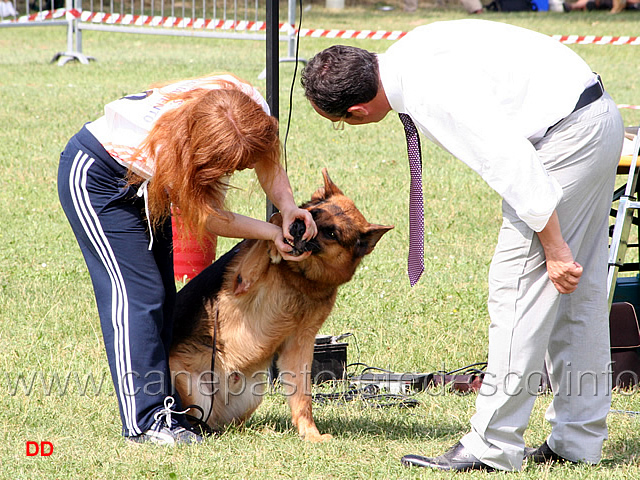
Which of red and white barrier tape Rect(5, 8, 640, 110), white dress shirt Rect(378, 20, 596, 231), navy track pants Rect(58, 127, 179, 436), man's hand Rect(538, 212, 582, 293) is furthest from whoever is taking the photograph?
red and white barrier tape Rect(5, 8, 640, 110)

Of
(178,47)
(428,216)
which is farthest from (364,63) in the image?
(178,47)

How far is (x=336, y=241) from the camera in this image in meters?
3.55

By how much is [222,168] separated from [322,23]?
61.3 feet

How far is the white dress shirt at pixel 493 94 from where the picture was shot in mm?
2746

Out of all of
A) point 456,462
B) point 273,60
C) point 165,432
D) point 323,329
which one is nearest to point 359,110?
point 273,60

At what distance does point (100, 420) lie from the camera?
3.77 meters

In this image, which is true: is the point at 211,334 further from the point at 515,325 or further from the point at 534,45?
the point at 534,45

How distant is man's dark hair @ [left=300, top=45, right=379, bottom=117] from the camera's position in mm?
2930

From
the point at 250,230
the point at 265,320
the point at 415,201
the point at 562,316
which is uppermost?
the point at 415,201

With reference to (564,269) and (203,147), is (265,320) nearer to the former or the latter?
(203,147)

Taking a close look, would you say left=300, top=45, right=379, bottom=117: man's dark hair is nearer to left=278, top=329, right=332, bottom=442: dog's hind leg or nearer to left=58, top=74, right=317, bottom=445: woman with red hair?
left=58, top=74, right=317, bottom=445: woman with red hair

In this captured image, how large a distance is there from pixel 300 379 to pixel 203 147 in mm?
1273

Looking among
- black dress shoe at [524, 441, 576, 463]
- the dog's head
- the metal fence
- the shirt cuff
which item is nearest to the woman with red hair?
the dog's head

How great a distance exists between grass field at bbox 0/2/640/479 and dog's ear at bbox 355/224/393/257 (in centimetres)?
58
